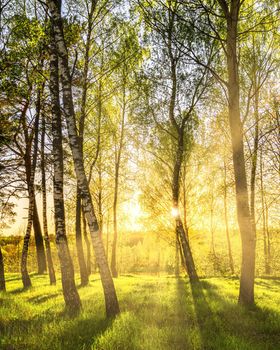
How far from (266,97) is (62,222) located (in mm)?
17851

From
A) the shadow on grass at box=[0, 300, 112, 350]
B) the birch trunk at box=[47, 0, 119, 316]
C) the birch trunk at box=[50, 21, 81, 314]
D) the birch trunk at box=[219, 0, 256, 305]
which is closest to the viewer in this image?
the shadow on grass at box=[0, 300, 112, 350]

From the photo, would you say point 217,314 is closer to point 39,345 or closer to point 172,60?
point 39,345

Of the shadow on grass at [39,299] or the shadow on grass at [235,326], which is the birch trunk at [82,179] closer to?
the shadow on grass at [235,326]

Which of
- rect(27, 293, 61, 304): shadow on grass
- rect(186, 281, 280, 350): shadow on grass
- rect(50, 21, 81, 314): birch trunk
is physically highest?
rect(50, 21, 81, 314): birch trunk

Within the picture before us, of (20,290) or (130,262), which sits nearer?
(20,290)

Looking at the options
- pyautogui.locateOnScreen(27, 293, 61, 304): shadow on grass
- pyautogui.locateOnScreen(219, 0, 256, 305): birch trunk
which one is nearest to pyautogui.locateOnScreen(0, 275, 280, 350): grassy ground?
pyautogui.locateOnScreen(219, 0, 256, 305): birch trunk

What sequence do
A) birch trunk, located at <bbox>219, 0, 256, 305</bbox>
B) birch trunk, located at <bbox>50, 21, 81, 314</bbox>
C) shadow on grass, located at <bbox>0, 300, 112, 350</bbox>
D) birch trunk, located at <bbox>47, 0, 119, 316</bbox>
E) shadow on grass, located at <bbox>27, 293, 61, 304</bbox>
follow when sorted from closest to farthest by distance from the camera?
shadow on grass, located at <bbox>0, 300, 112, 350</bbox> < birch trunk, located at <bbox>47, 0, 119, 316</bbox> < birch trunk, located at <bbox>50, 21, 81, 314</bbox> < birch trunk, located at <bbox>219, 0, 256, 305</bbox> < shadow on grass, located at <bbox>27, 293, 61, 304</bbox>

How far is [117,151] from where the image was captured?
87.2 ft

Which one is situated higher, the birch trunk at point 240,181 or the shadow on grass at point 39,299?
the birch trunk at point 240,181

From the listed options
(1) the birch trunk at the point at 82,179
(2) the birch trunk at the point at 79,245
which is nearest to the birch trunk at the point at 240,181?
(1) the birch trunk at the point at 82,179

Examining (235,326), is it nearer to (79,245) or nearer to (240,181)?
(240,181)

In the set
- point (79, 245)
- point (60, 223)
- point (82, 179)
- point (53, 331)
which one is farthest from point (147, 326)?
point (79, 245)

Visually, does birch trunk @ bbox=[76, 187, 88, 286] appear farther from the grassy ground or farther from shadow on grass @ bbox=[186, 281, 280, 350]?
shadow on grass @ bbox=[186, 281, 280, 350]

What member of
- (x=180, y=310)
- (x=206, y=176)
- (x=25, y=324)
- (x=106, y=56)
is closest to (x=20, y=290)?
(x=25, y=324)
